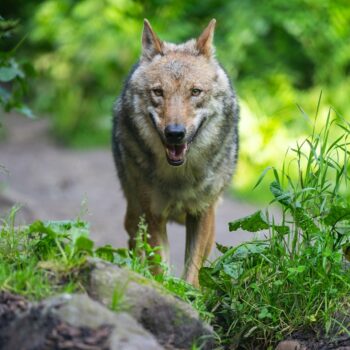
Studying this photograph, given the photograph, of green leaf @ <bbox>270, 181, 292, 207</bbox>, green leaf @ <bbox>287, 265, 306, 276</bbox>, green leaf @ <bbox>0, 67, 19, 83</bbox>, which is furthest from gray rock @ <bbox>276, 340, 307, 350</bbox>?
green leaf @ <bbox>0, 67, 19, 83</bbox>

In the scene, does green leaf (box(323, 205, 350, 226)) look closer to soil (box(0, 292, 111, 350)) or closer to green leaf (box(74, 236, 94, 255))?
green leaf (box(74, 236, 94, 255))

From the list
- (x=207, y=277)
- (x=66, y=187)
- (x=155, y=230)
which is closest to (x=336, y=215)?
(x=207, y=277)

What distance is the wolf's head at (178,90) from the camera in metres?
5.41

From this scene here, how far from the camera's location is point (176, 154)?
5457mm

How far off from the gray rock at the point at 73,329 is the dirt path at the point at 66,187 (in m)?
4.40

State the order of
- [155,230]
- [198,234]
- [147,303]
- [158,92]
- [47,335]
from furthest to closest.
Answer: [198,234]
[155,230]
[158,92]
[147,303]
[47,335]

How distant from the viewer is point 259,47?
14805mm

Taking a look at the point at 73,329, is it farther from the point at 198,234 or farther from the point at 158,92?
the point at 198,234

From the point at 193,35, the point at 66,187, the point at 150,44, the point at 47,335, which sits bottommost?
the point at 47,335

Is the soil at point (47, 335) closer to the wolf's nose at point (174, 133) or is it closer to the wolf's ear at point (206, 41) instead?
the wolf's nose at point (174, 133)

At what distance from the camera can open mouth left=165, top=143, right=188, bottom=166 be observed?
5438 mm

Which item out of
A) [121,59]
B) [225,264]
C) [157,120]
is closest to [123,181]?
[157,120]

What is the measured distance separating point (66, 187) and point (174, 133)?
6535 mm

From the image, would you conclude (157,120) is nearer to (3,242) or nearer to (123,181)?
(123,181)
